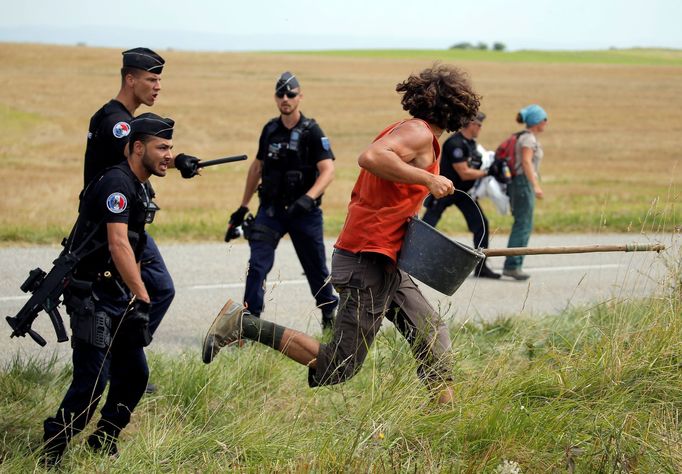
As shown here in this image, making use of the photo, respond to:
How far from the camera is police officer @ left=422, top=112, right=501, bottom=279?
9.77 metres

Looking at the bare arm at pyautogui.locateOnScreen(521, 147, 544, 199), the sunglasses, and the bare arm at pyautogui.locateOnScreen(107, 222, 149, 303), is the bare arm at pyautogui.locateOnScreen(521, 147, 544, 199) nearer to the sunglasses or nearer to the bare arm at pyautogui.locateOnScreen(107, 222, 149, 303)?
the sunglasses

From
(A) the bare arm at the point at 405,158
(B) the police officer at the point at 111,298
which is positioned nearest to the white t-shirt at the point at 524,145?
(A) the bare arm at the point at 405,158

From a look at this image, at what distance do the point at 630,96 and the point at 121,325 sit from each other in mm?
40767

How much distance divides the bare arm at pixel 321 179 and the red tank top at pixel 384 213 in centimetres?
Result: 224

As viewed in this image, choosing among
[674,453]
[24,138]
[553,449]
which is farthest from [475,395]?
[24,138]

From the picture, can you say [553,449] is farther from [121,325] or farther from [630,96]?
[630,96]

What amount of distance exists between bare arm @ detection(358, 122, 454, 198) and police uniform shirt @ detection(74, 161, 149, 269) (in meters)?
1.03

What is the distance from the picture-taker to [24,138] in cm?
2516

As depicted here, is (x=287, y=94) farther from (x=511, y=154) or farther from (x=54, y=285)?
(x=511, y=154)

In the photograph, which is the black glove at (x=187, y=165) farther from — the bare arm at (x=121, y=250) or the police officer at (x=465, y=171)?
the police officer at (x=465, y=171)

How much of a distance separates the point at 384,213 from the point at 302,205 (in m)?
2.26

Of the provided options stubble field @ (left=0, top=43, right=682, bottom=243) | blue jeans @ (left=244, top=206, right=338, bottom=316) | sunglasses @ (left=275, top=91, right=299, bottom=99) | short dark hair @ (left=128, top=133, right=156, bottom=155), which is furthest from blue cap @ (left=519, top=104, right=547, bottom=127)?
short dark hair @ (left=128, top=133, right=156, bottom=155)

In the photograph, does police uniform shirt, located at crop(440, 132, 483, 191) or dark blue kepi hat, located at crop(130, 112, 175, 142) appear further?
police uniform shirt, located at crop(440, 132, 483, 191)

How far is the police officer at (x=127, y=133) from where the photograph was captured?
17.0 feet
